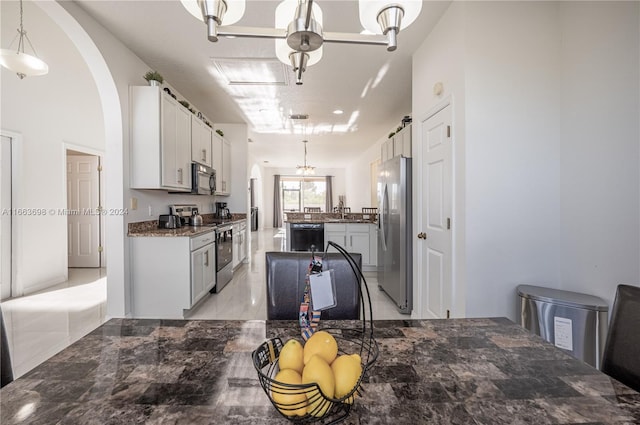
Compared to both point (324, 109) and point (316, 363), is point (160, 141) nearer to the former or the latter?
point (324, 109)

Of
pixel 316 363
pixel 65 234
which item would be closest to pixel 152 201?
pixel 65 234

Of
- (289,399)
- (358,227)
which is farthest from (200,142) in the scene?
(289,399)

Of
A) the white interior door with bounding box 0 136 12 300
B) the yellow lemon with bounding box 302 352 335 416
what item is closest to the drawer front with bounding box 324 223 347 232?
the white interior door with bounding box 0 136 12 300

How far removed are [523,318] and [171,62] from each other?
13.1 feet

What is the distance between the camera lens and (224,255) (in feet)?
13.0

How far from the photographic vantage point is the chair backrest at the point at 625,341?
33.9 inches

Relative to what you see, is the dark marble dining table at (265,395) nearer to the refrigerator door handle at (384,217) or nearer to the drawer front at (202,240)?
the drawer front at (202,240)

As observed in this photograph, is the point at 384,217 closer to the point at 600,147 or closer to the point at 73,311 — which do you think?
the point at 600,147

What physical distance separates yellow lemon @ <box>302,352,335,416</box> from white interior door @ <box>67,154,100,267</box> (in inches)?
238

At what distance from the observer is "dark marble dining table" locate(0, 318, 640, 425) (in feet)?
1.91

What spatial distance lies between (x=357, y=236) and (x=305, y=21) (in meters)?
4.28

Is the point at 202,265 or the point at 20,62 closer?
the point at 20,62

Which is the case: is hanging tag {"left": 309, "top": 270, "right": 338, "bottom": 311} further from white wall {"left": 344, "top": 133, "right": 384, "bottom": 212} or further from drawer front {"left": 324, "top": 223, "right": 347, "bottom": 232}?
white wall {"left": 344, "top": 133, "right": 384, "bottom": 212}

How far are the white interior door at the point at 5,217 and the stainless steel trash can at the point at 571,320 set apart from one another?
5372 mm
